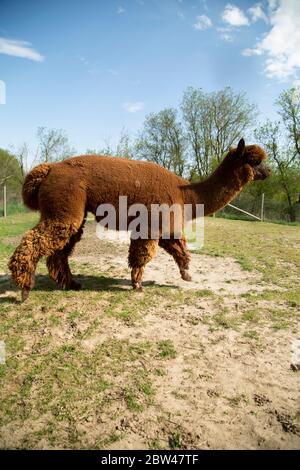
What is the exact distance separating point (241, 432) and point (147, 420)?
0.76 meters

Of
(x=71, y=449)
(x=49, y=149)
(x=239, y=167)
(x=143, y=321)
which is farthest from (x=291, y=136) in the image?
(x=71, y=449)

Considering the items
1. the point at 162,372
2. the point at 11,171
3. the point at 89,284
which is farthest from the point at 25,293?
the point at 11,171

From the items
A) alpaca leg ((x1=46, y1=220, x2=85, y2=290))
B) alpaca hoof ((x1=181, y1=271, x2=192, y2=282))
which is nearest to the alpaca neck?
alpaca hoof ((x1=181, y1=271, x2=192, y2=282))

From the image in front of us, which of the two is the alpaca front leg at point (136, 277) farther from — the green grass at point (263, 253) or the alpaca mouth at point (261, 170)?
the green grass at point (263, 253)

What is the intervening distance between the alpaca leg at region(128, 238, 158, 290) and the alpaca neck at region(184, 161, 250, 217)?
1.04 meters

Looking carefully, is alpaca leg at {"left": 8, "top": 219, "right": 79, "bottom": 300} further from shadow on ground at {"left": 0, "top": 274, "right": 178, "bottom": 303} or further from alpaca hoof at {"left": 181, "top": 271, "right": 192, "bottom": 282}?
alpaca hoof at {"left": 181, "top": 271, "right": 192, "bottom": 282}

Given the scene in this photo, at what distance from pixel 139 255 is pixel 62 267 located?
1.29 meters

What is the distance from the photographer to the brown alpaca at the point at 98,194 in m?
5.00

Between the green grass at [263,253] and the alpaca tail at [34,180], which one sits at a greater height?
the alpaca tail at [34,180]

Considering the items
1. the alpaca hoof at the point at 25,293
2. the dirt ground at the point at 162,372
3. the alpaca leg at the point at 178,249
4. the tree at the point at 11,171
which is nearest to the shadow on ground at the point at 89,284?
the dirt ground at the point at 162,372

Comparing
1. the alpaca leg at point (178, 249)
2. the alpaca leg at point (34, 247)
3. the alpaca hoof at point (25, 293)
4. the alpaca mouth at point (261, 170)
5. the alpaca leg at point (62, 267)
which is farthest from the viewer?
the alpaca leg at point (178, 249)

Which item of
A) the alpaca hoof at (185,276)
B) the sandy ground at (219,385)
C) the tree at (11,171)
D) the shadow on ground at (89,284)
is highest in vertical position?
the tree at (11,171)

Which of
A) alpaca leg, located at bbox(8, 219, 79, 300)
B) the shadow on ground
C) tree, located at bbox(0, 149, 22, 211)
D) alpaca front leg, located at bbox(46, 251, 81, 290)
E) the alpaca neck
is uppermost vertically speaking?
tree, located at bbox(0, 149, 22, 211)

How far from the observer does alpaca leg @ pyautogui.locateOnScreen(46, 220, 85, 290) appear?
560 cm
